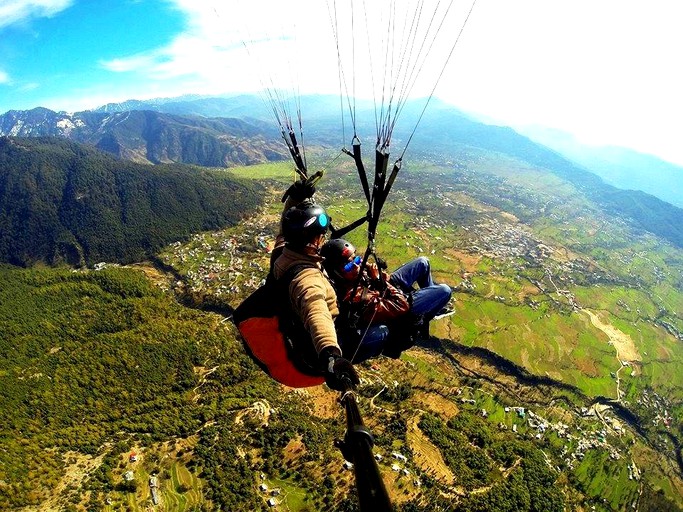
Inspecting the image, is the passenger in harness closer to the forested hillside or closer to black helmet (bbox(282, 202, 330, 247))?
black helmet (bbox(282, 202, 330, 247))

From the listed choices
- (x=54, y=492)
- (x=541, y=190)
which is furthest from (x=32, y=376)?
(x=541, y=190)

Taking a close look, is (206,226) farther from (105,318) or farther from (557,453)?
(557,453)

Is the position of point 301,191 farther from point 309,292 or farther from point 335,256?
point 309,292

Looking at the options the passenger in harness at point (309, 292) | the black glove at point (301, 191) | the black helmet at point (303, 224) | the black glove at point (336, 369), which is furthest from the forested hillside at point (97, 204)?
the black glove at point (336, 369)

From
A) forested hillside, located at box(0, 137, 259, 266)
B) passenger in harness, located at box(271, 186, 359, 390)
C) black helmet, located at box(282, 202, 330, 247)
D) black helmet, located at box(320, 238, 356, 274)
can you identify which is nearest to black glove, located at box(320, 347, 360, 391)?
passenger in harness, located at box(271, 186, 359, 390)

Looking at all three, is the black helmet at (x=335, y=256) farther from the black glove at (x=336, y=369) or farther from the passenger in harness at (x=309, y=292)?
the black glove at (x=336, y=369)

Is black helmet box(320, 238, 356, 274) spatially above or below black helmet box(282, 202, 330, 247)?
below
